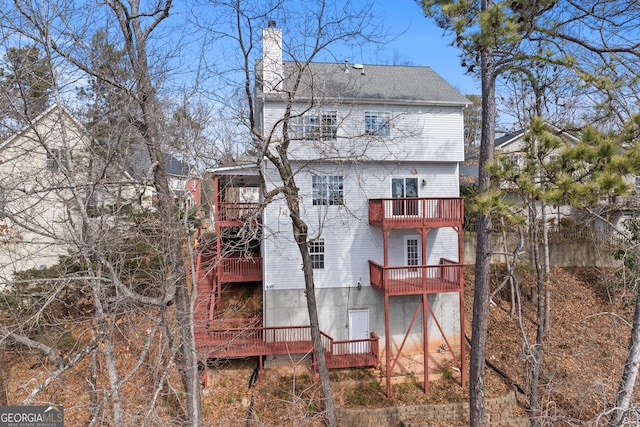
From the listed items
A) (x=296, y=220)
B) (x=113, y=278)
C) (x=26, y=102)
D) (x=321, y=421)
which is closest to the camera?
(x=26, y=102)

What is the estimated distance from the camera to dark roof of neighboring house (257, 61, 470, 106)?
12.5 meters

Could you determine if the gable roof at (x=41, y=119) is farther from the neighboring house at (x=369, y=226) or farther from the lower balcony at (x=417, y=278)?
the lower balcony at (x=417, y=278)

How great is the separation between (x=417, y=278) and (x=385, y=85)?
7.43 meters

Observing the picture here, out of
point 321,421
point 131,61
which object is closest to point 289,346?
point 321,421

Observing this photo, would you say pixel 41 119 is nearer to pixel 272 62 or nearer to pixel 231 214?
pixel 272 62

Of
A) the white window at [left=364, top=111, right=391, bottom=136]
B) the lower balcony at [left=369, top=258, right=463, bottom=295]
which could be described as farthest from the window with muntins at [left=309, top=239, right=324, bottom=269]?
the white window at [left=364, top=111, right=391, bottom=136]

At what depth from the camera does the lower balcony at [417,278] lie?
38.7ft

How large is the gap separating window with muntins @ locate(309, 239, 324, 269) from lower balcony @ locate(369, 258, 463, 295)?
1799mm

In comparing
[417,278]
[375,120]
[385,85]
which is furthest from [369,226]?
[385,85]

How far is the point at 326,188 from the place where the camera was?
1300 cm

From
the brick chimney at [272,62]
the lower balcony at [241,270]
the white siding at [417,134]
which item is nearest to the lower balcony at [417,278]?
the white siding at [417,134]

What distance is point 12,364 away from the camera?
10.6 meters

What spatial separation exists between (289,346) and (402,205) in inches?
246

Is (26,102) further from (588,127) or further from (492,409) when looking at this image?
(492,409)
